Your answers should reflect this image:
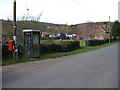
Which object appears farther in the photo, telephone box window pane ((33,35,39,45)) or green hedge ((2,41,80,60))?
telephone box window pane ((33,35,39,45))

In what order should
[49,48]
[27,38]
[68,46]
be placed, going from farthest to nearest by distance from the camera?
[68,46] → [49,48] → [27,38]

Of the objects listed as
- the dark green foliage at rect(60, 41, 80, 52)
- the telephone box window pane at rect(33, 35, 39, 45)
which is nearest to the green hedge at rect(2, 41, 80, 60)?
the dark green foliage at rect(60, 41, 80, 52)

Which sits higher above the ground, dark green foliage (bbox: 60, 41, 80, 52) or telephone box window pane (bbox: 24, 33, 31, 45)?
telephone box window pane (bbox: 24, 33, 31, 45)

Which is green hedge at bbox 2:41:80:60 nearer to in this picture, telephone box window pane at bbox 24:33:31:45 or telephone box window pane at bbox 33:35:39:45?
telephone box window pane at bbox 24:33:31:45

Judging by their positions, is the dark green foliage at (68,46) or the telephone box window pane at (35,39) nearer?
the telephone box window pane at (35,39)

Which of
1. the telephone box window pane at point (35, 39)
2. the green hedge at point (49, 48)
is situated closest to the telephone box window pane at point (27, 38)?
the telephone box window pane at point (35, 39)

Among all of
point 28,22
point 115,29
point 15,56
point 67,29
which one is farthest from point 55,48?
point 115,29

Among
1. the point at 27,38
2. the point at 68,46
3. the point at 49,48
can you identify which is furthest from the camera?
the point at 68,46

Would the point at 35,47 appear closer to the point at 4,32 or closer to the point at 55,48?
the point at 4,32

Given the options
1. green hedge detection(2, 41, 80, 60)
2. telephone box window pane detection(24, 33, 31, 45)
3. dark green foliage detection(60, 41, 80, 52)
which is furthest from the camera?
dark green foliage detection(60, 41, 80, 52)

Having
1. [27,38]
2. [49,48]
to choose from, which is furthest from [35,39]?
[49,48]

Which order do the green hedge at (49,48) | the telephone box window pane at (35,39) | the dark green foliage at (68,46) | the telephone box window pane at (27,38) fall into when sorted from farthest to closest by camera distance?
the dark green foliage at (68,46)
the telephone box window pane at (35,39)
the telephone box window pane at (27,38)
the green hedge at (49,48)

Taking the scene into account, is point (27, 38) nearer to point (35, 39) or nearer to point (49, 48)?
point (35, 39)

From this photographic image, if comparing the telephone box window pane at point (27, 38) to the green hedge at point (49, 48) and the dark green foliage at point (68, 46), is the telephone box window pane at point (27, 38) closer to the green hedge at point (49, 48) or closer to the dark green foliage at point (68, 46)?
the green hedge at point (49, 48)
